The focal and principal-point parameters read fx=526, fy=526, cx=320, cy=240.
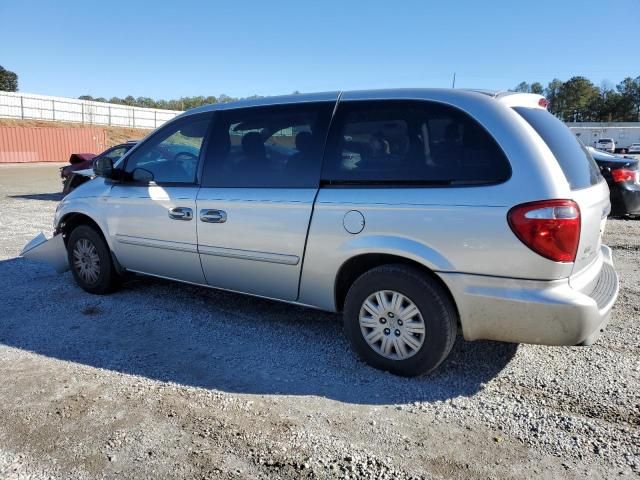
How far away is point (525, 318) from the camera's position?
309 centimetres

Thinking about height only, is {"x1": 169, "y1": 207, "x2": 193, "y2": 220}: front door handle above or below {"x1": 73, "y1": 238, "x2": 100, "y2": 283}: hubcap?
above

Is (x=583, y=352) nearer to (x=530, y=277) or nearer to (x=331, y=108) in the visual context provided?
(x=530, y=277)

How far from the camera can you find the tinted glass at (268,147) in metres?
3.86

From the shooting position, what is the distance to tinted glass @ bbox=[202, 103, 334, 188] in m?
3.86

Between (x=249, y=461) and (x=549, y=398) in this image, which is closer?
(x=249, y=461)

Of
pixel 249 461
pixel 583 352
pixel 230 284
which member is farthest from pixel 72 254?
pixel 583 352

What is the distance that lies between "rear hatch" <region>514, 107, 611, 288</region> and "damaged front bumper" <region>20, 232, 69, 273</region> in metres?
4.80

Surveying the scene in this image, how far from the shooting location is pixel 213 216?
168 inches

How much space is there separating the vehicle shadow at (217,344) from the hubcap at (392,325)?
0.68 ft

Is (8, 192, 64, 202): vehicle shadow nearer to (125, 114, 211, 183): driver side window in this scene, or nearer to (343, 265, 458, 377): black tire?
(125, 114, 211, 183): driver side window

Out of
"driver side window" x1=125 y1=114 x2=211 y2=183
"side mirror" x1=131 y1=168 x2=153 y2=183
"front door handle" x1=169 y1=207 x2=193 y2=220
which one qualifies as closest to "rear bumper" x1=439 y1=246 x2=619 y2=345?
"front door handle" x1=169 y1=207 x2=193 y2=220

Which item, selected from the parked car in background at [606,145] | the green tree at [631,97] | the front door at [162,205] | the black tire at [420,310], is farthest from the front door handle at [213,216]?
the green tree at [631,97]

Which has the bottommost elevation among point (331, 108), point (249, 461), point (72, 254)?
point (249, 461)

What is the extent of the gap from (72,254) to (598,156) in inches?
333
